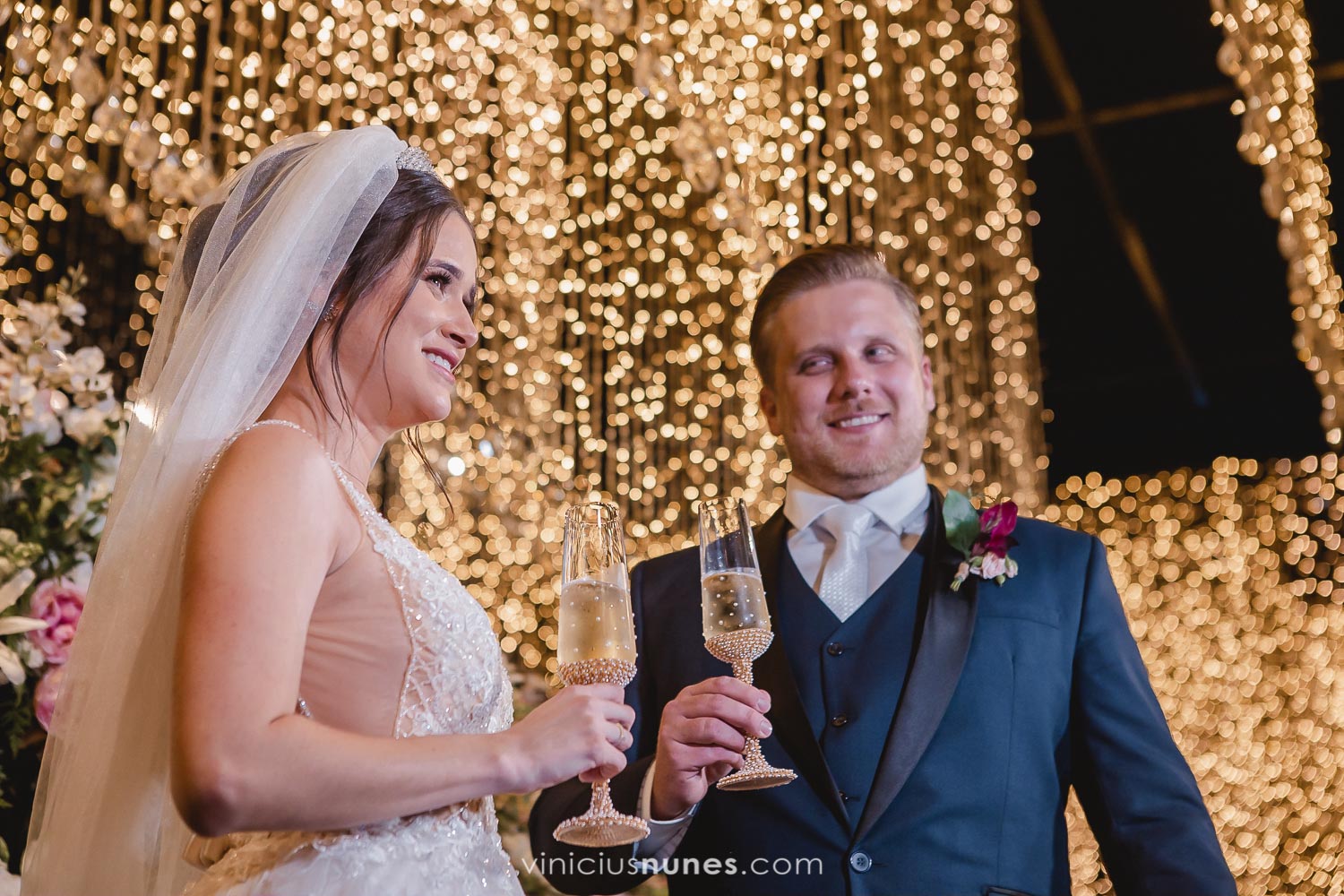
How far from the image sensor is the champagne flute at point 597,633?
155 centimetres

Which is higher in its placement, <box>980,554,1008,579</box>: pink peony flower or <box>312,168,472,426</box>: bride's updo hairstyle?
<box>312,168,472,426</box>: bride's updo hairstyle

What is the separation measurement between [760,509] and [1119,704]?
316cm

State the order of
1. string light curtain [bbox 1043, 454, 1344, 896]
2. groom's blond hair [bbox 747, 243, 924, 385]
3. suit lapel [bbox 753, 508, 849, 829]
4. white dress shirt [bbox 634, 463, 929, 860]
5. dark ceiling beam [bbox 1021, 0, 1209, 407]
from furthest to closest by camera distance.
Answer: string light curtain [bbox 1043, 454, 1344, 896] → dark ceiling beam [bbox 1021, 0, 1209, 407] → groom's blond hair [bbox 747, 243, 924, 385] → white dress shirt [bbox 634, 463, 929, 860] → suit lapel [bbox 753, 508, 849, 829]

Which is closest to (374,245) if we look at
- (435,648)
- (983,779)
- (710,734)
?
(435,648)

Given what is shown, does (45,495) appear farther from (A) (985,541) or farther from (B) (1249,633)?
(B) (1249,633)

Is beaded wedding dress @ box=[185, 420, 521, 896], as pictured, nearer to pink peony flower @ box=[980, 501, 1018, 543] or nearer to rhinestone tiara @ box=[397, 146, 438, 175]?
rhinestone tiara @ box=[397, 146, 438, 175]

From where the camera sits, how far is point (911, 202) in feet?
15.9

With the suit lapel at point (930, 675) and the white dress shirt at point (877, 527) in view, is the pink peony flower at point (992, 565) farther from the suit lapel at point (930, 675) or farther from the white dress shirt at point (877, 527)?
the white dress shirt at point (877, 527)

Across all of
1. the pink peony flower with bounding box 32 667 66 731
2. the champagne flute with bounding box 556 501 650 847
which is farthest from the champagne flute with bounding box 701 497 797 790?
the pink peony flower with bounding box 32 667 66 731

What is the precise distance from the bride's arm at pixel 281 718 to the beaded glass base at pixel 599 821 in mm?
78

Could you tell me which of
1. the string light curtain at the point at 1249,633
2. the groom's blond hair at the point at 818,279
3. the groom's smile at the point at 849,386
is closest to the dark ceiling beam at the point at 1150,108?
the string light curtain at the point at 1249,633

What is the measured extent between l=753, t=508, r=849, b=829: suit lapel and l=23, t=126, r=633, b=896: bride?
51cm

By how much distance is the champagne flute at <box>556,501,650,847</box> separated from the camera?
155 centimetres

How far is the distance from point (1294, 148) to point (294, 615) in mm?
3990
